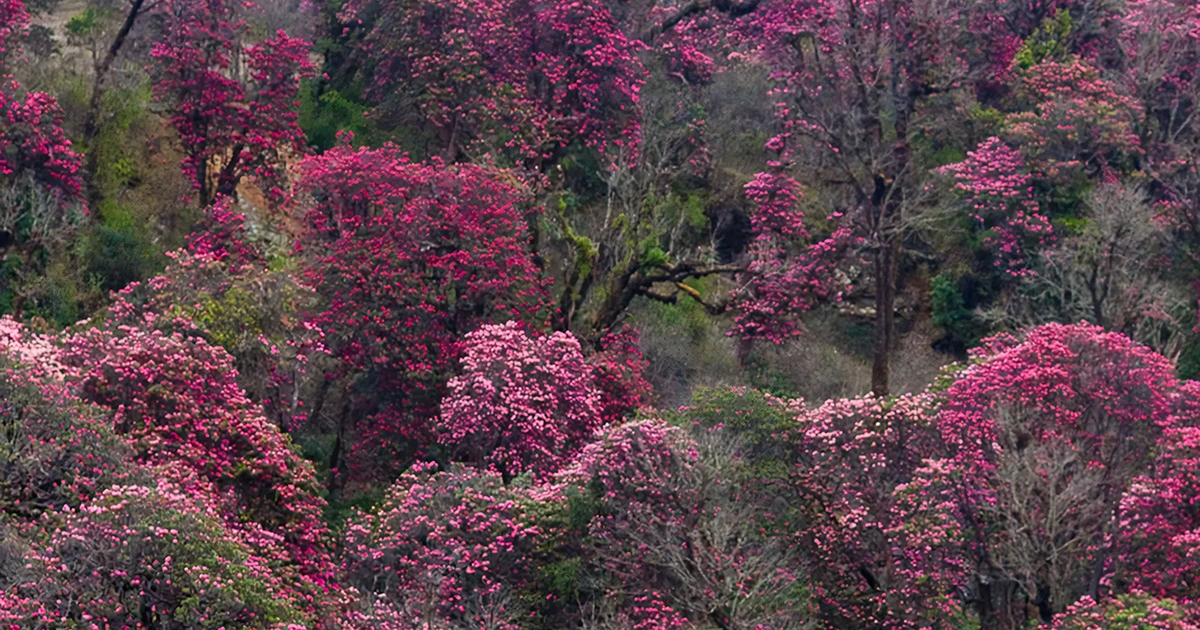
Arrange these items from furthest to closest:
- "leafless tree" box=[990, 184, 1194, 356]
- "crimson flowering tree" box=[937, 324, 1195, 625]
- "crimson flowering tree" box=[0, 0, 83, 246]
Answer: "crimson flowering tree" box=[0, 0, 83, 246] < "leafless tree" box=[990, 184, 1194, 356] < "crimson flowering tree" box=[937, 324, 1195, 625]

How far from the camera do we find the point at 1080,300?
3047cm

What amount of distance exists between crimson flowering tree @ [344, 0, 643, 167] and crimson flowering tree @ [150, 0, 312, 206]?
93.1 inches

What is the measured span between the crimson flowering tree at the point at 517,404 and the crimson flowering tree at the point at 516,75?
663 centimetres

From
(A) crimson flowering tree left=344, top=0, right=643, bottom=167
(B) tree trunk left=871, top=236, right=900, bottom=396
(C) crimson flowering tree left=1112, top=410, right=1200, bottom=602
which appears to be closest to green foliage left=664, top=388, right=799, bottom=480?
(C) crimson flowering tree left=1112, top=410, right=1200, bottom=602

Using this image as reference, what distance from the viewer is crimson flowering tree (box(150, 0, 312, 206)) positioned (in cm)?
3244

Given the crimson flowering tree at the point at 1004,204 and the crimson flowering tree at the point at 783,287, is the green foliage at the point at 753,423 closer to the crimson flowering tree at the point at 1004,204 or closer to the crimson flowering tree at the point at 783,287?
the crimson flowering tree at the point at 783,287

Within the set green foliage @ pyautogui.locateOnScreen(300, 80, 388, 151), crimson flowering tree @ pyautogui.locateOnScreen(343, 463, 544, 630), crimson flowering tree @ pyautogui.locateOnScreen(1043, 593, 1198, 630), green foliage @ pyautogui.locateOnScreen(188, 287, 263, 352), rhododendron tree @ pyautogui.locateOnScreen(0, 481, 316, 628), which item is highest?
green foliage @ pyautogui.locateOnScreen(300, 80, 388, 151)

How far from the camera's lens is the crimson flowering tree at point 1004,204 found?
106 feet

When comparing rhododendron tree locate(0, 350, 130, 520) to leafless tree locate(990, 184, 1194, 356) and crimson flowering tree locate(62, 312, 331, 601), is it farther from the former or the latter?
leafless tree locate(990, 184, 1194, 356)

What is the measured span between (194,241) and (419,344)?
5.15 meters

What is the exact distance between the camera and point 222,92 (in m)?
32.5

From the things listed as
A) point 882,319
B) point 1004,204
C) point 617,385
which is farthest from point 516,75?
point 1004,204

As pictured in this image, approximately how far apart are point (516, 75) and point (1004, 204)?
9612mm

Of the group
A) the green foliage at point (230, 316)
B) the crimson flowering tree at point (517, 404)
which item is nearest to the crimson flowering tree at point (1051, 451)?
the crimson flowering tree at point (517, 404)
